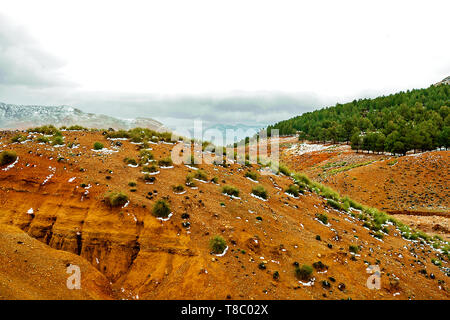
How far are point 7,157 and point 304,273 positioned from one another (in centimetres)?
1680

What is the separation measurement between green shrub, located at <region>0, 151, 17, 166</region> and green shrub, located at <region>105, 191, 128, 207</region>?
6586 mm

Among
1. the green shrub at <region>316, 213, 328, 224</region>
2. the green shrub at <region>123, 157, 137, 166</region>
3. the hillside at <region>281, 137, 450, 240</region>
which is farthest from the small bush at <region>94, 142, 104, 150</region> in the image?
the hillside at <region>281, 137, 450, 240</region>

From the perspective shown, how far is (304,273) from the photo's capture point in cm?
1078

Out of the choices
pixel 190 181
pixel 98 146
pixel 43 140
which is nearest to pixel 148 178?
pixel 190 181

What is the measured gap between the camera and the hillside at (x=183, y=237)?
9.89 metres

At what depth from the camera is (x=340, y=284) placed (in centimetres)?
1084

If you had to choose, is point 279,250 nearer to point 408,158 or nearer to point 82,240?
point 82,240

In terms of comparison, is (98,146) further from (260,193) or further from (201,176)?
(260,193)

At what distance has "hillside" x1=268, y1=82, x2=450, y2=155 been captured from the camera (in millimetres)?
54906

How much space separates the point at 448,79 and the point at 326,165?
172193 millimetres

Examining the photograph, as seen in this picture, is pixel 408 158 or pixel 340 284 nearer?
pixel 340 284

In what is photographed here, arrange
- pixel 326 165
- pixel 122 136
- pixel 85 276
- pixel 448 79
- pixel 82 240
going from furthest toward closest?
pixel 448 79 < pixel 326 165 < pixel 122 136 < pixel 82 240 < pixel 85 276

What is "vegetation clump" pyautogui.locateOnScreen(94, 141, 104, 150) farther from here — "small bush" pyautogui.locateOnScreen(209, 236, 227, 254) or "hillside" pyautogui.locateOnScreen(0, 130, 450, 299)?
"small bush" pyautogui.locateOnScreen(209, 236, 227, 254)
